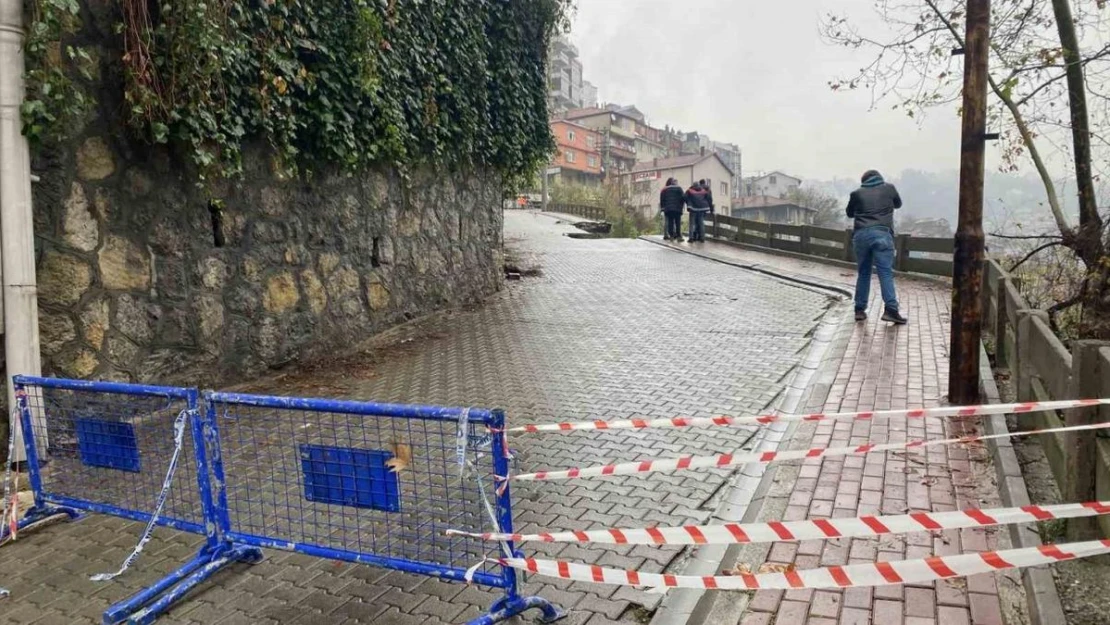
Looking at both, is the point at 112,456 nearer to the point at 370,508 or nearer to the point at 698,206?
the point at 370,508

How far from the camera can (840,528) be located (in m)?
3.07

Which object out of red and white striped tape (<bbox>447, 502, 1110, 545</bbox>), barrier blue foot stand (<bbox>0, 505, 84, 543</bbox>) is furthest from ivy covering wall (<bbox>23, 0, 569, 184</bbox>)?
red and white striped tape (<bbox>447, 502, 1110, 545</bbox>)

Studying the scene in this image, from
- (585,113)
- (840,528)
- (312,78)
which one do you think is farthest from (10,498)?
(585,113)

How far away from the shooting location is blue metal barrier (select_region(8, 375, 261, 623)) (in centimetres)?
395

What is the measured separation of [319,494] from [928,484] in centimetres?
346

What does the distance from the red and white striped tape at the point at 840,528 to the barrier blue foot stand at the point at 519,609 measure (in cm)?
28

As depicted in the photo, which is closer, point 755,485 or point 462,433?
point 462,433

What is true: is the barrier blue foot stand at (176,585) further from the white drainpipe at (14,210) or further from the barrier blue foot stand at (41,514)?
the white drainpipe at (14,210)

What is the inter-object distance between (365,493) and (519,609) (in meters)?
0.85

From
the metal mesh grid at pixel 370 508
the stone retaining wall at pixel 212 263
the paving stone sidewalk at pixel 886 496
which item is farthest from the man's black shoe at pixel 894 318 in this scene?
the metal mesh grid at pixel 370 508

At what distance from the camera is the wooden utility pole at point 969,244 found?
5715 millimetres

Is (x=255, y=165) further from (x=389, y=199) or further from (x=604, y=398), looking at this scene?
(x=604, y=398)

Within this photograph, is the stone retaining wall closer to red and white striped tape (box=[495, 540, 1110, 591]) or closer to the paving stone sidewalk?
red and white striped tape (box=[495, 540, 1110, 591])

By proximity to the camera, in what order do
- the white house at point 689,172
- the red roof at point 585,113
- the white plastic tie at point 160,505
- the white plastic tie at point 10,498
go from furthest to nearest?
the red roof at point 585,113 < the white house at point 689,172 < the white plastic tie at point 10,498 < the white plastic tie at point 160,505
